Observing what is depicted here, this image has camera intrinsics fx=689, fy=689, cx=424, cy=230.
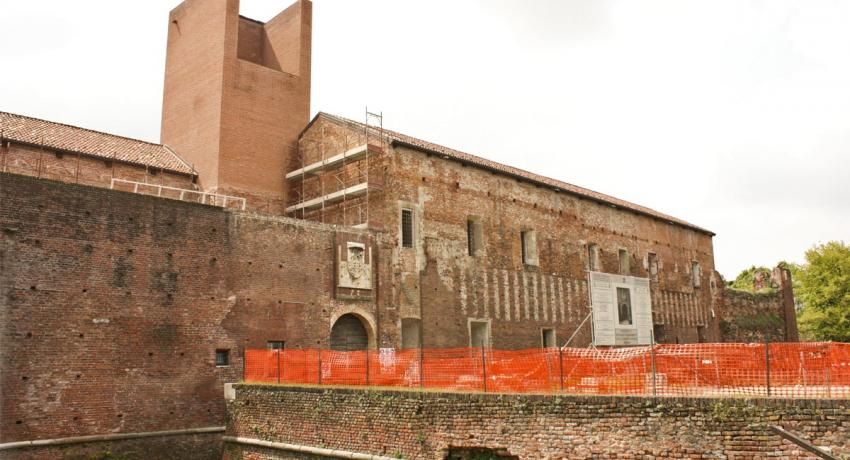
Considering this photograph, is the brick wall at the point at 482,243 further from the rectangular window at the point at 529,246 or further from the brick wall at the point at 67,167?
the brick wall at the point at 67,167

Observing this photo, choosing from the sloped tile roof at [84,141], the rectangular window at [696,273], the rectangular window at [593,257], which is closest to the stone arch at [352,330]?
the sloped tile roof at [84,141]

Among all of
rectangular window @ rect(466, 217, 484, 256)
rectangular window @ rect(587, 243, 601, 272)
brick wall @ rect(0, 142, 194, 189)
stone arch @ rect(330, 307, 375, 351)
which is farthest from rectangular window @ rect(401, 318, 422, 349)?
rectangular window @ rect(587, 243, 601, 272)

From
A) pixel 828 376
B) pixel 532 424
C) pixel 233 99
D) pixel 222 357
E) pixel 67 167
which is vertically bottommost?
pixel 532 424

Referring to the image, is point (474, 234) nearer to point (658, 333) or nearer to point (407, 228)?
point (407, 228)

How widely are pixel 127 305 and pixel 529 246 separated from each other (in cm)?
1636

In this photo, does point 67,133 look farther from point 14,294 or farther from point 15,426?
point 15,426

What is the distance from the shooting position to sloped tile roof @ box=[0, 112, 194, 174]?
2119cm

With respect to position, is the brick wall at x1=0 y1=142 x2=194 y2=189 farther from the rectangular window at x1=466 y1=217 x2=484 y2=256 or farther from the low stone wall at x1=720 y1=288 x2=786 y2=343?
the low stone wall at x1=720 y1=288 x2=786 y2=343

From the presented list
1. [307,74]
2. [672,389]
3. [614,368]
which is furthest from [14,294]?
[307,74]

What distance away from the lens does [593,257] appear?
103 ft

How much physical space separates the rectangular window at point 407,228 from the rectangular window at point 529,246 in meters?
6.14

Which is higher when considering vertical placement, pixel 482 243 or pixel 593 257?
pixel 593 257

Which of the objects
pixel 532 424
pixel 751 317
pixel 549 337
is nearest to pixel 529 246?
pixel 549 337

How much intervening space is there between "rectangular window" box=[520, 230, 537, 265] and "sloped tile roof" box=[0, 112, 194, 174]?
13.2 m
